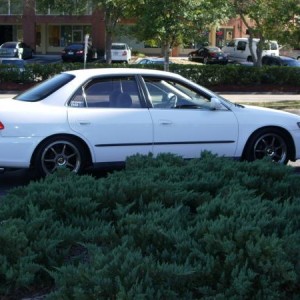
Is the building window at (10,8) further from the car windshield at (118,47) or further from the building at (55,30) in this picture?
the car windshield at (118,47)

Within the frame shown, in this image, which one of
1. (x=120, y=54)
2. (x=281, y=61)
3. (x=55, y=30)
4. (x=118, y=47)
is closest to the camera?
(x=281, y=61)

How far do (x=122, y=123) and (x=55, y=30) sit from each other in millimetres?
52146

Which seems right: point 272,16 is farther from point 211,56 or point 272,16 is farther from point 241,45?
point 241,45

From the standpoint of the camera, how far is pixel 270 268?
313 cm

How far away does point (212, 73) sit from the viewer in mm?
26766

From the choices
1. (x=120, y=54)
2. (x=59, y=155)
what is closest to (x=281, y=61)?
(x=120, y=54)

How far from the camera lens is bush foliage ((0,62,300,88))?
25891 mm

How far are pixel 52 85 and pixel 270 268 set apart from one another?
215 inches

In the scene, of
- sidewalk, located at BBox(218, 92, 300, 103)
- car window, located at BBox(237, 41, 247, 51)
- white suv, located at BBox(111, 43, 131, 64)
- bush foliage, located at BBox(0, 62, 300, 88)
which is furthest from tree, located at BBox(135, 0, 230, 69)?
car window, located at BBox(237, 41, 247, 51)

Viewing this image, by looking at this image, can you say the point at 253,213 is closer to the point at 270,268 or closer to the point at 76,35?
the point at 270,268

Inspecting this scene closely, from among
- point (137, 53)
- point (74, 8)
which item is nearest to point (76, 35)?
point (137, 53)

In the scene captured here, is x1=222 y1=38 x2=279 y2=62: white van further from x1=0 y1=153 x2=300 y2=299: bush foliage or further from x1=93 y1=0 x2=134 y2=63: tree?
x1=0 y1=153 x2=300 y2=299: bush foliage

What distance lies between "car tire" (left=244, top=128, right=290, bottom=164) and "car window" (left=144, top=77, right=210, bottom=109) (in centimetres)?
86

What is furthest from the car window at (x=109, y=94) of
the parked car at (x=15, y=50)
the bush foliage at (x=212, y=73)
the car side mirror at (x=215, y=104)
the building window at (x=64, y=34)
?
the building window at (x=64, y=34)
